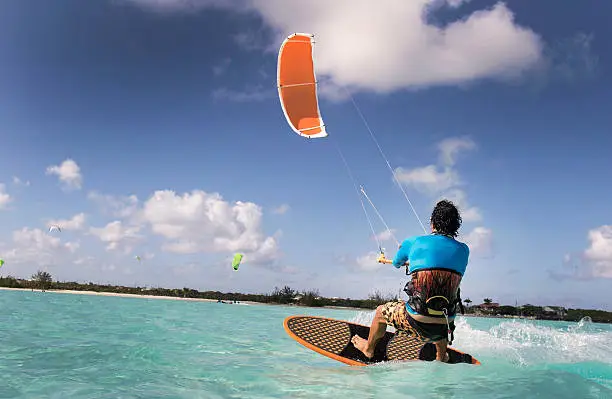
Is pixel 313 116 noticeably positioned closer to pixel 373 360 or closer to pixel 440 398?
pixel 373 360

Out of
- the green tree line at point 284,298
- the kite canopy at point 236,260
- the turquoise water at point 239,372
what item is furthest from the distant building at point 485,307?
the turquoise water at point 239,372

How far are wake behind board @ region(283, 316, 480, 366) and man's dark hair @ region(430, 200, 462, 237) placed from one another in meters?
2.10

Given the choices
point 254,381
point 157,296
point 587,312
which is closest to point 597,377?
point 254,381

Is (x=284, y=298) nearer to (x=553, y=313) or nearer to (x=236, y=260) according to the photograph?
(x=236, y=260)

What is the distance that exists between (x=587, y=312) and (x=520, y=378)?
71.0 metres

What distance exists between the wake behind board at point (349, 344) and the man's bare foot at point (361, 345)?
7 cm

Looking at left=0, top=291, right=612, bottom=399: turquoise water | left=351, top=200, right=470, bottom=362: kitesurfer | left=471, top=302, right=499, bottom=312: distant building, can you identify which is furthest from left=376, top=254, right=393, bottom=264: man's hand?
left=471, top=302, right=499, bottom=312: distant building

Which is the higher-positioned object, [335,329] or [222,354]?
[335,329]

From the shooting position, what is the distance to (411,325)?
225 inches

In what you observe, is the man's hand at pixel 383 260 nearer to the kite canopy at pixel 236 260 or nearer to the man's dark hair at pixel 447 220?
the man's dark hair at pixel 447 220

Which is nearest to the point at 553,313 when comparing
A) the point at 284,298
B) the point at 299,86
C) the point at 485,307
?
the point at 485,307

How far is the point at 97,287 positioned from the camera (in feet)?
188

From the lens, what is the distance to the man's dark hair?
5.65 metres

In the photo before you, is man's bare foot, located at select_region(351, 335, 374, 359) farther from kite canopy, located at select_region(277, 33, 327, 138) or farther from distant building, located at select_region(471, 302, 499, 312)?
distant building, located at select_region(471, 302, 499, 312)
